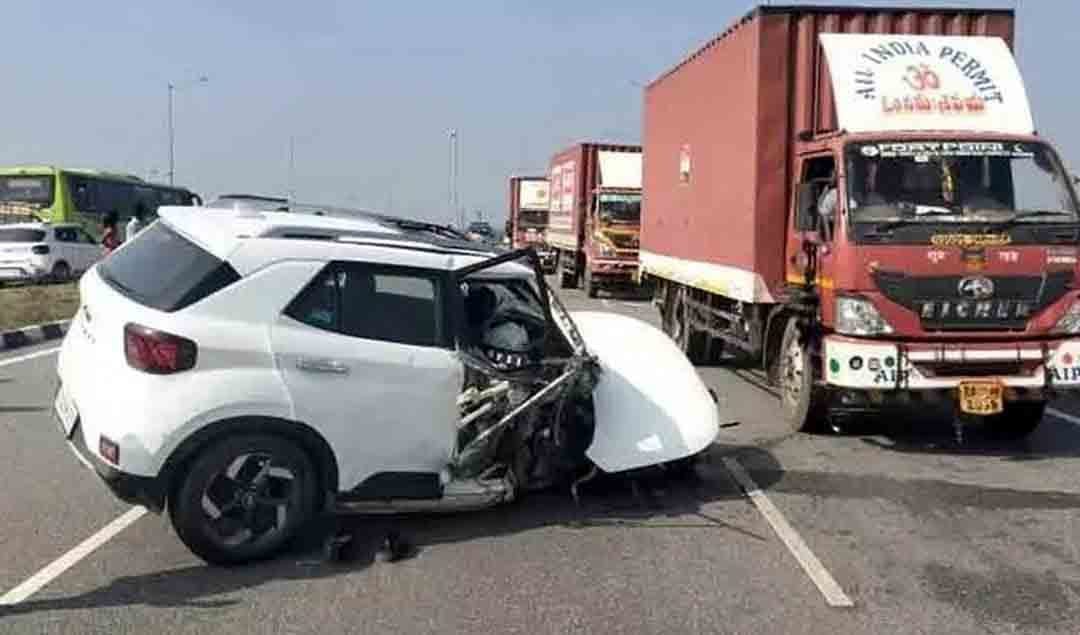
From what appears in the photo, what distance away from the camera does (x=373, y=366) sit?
19.9 ft

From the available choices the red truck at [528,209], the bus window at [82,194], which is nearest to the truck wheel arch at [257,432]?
the bus window at [82,194]

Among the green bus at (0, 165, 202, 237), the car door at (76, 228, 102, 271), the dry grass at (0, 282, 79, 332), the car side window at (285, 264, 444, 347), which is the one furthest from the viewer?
the green bus at (0, 165, 202, 237)

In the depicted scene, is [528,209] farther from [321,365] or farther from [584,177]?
[321,365]

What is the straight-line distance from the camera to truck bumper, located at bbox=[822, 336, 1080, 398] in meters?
8.66

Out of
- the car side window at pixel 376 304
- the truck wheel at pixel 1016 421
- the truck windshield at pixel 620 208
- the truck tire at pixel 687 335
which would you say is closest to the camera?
the car side window at pixel 376 304

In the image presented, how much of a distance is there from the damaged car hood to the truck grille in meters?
Result: 1.87

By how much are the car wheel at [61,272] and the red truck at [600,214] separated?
41.5 ft

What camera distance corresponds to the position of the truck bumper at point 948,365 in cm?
866

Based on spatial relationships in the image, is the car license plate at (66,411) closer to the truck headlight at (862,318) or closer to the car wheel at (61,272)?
the truck headlight at (862,318)

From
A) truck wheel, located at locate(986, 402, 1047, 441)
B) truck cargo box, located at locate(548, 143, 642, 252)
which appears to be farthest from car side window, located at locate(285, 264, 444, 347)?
truck cargo box, located at locate(548, 143, 642, 252)

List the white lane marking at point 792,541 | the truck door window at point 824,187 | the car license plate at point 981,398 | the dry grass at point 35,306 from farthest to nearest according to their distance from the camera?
1. the dry grass at point 35,306
2. the truck door window at point 824,187
3. the car license plate at point 981,398
4. the white lane marking at point 792,541

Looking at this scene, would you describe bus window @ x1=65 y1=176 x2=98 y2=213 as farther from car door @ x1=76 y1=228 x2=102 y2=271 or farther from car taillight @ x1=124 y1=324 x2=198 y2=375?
car taillight @ x1=124 y1=324 x2=198 y2=375

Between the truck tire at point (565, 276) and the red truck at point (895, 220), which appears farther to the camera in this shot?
the truck tire at point (565, 276)

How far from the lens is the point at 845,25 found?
10656 millimetres
